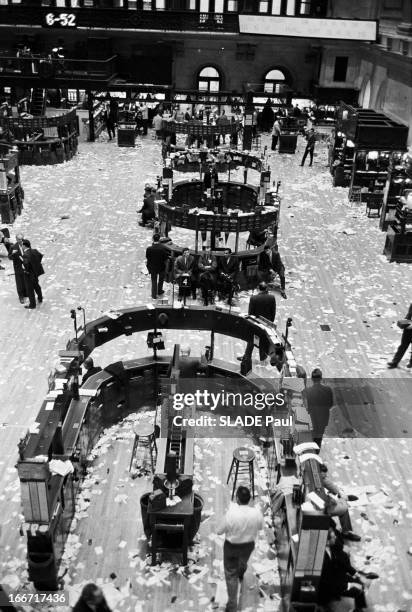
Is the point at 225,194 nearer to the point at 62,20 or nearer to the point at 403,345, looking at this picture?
the point at 403,345

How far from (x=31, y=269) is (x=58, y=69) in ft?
62.5

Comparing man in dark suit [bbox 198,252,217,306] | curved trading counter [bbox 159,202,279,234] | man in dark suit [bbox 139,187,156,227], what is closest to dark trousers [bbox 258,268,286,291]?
curved trading counter [bbox 159,202,279,234]

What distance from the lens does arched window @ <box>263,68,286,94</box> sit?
36.0 metres

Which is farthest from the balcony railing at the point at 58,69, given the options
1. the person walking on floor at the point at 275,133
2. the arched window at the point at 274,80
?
the arched window at the point at 274,80

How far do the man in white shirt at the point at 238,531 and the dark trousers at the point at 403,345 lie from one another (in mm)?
5862

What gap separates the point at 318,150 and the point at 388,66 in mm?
4649

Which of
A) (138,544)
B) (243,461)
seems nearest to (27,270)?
(243,461)

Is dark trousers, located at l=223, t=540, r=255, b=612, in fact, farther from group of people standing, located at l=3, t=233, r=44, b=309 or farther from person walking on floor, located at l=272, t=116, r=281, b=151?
person walking on floor, located at l=272, t=116, r=281, b=151

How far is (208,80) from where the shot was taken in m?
36.1

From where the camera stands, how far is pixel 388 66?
2780cm

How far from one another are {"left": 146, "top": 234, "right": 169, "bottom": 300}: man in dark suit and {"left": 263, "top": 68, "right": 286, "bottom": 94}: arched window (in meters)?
25.6

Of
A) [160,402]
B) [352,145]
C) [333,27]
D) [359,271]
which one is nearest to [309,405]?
[160,402]

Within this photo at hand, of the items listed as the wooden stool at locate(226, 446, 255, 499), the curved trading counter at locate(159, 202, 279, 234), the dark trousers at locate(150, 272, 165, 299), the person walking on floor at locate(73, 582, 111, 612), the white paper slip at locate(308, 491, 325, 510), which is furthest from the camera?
the curved trading counter at locate(159, 202, 279, 234)

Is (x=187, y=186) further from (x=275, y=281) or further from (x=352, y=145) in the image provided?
(x=352, y=145)
